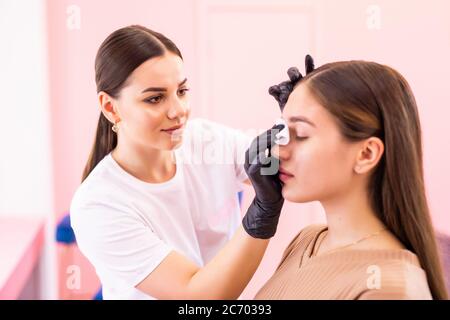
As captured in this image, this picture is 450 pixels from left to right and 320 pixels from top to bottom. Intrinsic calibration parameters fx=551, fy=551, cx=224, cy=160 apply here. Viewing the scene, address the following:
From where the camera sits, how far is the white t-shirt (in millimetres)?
938

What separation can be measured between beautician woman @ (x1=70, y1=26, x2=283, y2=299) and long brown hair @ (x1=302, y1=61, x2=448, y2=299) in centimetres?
12

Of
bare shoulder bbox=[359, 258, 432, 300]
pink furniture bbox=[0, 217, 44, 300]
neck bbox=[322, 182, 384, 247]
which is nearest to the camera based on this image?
bare shoulder bbox=[359, 258, 432, 300]

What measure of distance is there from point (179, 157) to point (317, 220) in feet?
0.97

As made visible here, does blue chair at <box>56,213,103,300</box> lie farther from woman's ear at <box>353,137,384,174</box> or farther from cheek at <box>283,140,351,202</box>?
woman's ear at <box>353,137,384,174</box>

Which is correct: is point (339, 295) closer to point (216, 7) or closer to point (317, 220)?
point (317, 220)

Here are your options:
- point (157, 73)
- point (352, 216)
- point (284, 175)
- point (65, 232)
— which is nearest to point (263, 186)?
point (284, 175)

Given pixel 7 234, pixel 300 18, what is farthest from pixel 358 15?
pixel 7 234

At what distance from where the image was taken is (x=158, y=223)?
3.28 ft

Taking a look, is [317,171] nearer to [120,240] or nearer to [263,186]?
[263,186]

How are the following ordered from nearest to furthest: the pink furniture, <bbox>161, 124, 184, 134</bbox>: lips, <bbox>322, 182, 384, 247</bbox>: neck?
1. <bbox>322, 182, 384, 247</bbox>: neck
2. <bbox>161, 124, 184, 134</bbox>: lips
3. the pink furniture

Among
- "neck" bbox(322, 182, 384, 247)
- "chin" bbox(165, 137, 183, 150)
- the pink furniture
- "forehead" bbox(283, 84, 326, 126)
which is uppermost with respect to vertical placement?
"forehead" bbox(283, 84, 326, 126)

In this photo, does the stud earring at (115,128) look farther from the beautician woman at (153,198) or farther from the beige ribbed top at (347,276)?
the beige ribbed top at (347,276)

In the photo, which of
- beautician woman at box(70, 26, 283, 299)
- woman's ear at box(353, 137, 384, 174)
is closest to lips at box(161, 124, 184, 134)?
beautician woman at box(70, 26, 283, 299)

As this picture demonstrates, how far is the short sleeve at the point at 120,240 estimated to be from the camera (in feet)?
3.03
